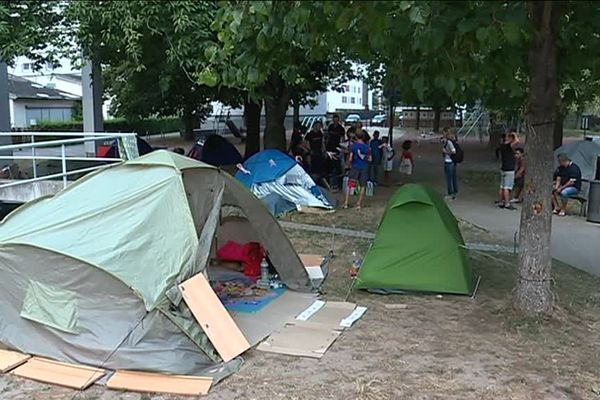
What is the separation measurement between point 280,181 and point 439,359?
673cm

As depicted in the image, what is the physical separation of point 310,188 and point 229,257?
444 centimetres

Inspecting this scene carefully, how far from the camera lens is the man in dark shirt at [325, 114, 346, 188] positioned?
1459 cm

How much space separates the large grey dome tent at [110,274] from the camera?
4891mm

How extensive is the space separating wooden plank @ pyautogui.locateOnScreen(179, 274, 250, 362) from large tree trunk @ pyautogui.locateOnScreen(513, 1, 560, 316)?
2.84m

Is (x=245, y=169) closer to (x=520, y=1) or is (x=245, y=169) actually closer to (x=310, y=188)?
(x=310, y=188)

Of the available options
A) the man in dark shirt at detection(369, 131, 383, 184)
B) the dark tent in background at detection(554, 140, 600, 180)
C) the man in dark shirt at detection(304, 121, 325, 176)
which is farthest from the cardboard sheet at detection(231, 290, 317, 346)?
the dark tent in background at detection(554, 140, 600, 180)

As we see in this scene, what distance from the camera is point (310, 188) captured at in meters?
12.0

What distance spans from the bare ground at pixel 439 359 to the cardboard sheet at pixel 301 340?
9 cm

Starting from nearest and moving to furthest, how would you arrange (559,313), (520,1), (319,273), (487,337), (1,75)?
(520,1), (487,337), (559,313), (319,273), (1,75)

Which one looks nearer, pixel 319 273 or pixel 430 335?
pixel 430 335

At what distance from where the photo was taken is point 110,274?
16.2 ft

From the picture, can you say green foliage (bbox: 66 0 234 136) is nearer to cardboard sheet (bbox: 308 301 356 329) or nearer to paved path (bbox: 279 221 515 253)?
paved path (bbox: 279 221 515 253)

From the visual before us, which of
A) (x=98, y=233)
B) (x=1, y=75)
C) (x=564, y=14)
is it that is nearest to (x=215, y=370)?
(x=98, y=233)

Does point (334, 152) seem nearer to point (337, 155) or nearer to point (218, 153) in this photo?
point (337, 155)
